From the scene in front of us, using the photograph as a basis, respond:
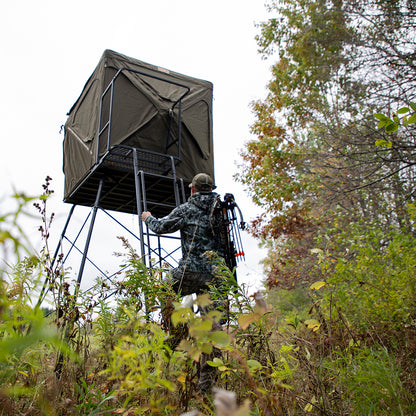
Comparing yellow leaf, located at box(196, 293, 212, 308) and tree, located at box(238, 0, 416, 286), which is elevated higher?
tree, located at box(238, 0, 416, 286)

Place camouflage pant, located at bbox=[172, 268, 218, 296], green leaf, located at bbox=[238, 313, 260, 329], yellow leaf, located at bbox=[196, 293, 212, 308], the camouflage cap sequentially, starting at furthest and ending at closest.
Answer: the camouflage cap
camouflage pant, located at bbox=[172, 268, 218, 296]
green leaf, located at bbox=[238, 313, 260, 329]
yellow leaf, located at bbox=[196, 293, 212, 308]

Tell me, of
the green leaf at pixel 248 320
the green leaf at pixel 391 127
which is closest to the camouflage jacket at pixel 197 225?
the green leaf at pixel 391 127

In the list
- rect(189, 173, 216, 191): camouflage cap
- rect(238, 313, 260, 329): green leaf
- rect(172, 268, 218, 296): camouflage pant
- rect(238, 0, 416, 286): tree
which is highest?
rect(238, 0, 416, 286): tree

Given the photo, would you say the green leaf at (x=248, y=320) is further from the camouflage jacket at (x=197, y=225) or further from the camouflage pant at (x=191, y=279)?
the camouflage jacket at (x=197, y=225)

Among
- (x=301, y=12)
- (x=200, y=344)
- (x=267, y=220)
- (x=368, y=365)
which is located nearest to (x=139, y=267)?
(x=200, y=344)

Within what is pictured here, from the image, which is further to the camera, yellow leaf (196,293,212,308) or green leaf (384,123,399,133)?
green leaf (384,123,399,133)

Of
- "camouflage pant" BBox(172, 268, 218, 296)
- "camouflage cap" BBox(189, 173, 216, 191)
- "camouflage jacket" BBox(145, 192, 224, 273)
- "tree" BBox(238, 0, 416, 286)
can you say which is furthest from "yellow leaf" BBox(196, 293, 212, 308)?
"tree" BBox(238, 0, 416, 286)

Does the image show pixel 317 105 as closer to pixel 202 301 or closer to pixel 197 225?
pixel 197 225

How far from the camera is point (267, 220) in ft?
40.4

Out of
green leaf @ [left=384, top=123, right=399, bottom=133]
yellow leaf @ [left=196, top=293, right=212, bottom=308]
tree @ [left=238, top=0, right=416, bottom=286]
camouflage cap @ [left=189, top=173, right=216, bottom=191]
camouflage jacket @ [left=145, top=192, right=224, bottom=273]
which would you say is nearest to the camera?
yellow leaf @ [left=196, top=293, right=212, bottom=308]

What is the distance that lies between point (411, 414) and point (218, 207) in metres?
2.81

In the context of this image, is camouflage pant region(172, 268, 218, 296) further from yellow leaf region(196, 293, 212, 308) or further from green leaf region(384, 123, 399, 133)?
yellow leaf region(196, 293, 212, 308)

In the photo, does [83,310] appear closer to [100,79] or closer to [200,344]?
[200,344]

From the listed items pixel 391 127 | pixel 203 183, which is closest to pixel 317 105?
pixel 203 183
